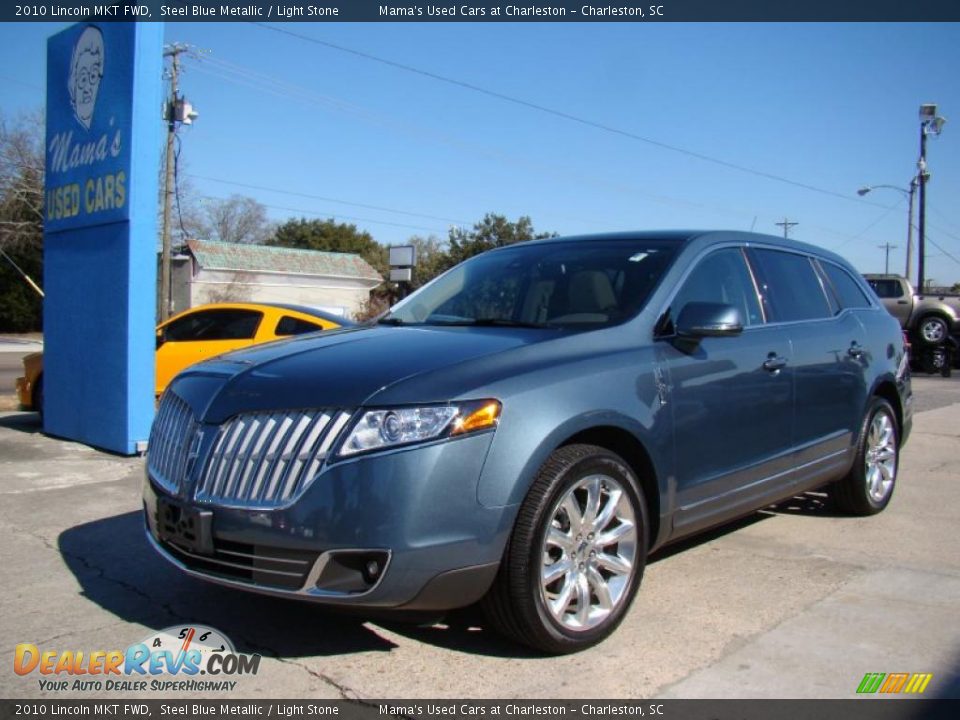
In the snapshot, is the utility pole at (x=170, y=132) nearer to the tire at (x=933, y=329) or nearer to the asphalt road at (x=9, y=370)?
the asphalt road at (x=9, y=370)

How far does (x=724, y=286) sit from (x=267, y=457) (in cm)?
264

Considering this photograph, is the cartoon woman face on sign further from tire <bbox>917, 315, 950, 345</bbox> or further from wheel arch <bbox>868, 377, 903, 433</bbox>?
tire <bbox>917, 315, 950, 345</bbox>

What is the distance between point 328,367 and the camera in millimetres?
3385

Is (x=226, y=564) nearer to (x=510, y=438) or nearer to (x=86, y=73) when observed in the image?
(x=510, y=438)

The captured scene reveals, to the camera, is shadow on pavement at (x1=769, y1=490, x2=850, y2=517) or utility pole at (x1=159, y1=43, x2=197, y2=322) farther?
utility pole at (x1=159, y1=43, x2=197, y2=322)

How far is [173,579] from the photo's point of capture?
14.2ft

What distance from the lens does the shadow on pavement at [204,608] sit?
3.52 meters

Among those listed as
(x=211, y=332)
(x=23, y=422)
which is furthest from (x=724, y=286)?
(x=23, y=422)

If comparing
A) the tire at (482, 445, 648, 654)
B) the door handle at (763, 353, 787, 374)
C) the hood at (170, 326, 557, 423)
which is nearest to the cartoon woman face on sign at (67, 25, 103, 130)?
the hood at (170, 326, 557, 423)

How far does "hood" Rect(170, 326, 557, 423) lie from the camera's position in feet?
10.5

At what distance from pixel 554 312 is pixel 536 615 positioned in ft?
5.16

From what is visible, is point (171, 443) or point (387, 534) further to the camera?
point (171, 443)

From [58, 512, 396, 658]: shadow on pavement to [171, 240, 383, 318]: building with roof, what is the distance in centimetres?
4066

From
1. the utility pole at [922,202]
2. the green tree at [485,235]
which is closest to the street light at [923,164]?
the utility pole at [922,202]
